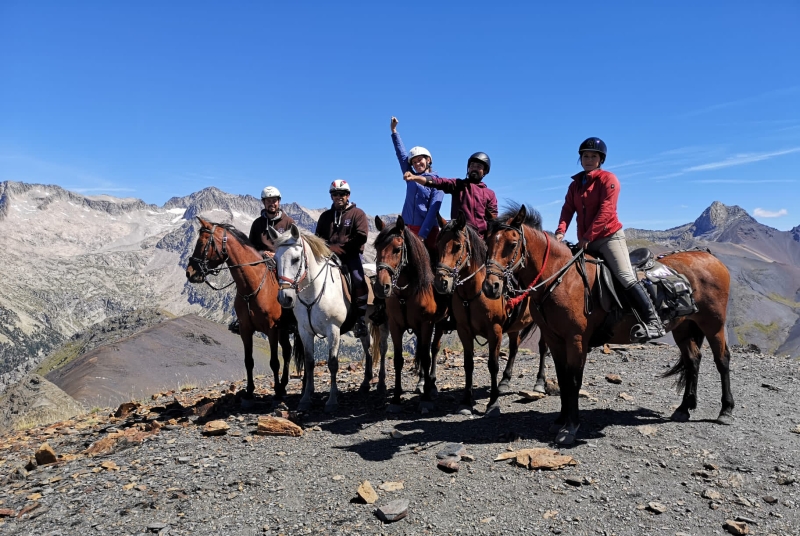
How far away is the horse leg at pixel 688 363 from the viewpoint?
8.00 m

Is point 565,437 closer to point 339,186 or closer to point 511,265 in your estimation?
point 511,265

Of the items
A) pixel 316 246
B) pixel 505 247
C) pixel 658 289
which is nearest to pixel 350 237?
pixel 316 246

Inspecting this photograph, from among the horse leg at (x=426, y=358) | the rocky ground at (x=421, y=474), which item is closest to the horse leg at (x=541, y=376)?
the rocky ground at (x=421, y=474)

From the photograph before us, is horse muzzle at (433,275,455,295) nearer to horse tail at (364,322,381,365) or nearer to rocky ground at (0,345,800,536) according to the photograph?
rocky ground at (0,345,800,536)

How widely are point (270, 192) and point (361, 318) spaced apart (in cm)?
341

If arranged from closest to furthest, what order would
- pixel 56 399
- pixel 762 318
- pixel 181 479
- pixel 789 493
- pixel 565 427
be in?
pixel 789 493 < pixel 181 479 < pixel 565 427 < pixel 56 399 < pixel 762 318

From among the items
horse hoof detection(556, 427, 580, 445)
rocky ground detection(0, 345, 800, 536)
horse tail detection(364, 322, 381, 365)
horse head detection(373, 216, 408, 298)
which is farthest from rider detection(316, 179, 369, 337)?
horse hoof detection(556, 427, 580, 445)

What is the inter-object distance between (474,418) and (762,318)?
8937 inches

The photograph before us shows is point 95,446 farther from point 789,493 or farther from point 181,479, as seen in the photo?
point 789,493

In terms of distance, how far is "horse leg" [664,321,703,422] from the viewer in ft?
26.2

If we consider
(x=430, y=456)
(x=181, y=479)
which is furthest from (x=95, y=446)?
(x=430, y=456)

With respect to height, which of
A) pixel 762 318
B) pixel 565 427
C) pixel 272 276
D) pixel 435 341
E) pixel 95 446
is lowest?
pixel 762 318

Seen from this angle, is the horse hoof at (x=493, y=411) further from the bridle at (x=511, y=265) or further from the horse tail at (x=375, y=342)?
the horse tail at (x=375, y=342)

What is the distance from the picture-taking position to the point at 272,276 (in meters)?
9.77
